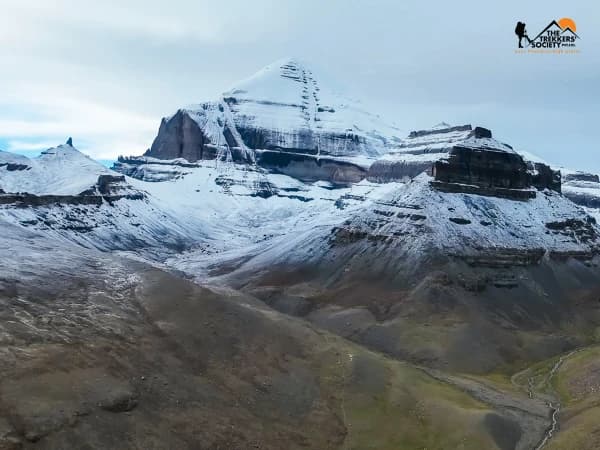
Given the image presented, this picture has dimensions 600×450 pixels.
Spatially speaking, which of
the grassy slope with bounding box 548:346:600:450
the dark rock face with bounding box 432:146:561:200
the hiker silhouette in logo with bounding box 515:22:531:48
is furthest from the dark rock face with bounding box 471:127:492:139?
the grassy slope with bounding box 548:346:600:450

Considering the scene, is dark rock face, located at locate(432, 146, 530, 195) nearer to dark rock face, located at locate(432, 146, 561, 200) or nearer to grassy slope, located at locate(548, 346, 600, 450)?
dark rock face, located at locate(432, 146, 561, 200)

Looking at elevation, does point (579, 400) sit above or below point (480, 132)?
below

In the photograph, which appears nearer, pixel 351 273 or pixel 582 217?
pixel 351 273

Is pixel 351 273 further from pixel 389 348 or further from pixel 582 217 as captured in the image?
pixel 582 217

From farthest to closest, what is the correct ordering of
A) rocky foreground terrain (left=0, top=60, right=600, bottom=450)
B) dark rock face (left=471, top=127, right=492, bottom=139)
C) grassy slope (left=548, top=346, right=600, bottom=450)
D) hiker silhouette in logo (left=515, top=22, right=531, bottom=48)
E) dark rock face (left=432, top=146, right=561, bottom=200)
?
dark rock face (left=471, top=127, right=492, bottom=139) → dark rock face (left=432, top=146, right=561, bottom=200) → hiker silhouette in logo (left=515, top=22, right=531, bottom=48) → grassy slope (left=548, top=346, right=600, bottom=450) → rocky foreground terrain (left=0, top=60, right=600, bottom=450)

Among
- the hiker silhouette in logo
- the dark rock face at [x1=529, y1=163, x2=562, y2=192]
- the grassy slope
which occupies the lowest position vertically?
the grassy slope

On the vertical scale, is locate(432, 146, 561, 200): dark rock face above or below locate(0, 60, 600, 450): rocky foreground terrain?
above

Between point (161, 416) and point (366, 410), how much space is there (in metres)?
23.7

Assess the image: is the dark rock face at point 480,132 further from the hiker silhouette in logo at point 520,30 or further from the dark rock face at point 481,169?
the hiker silhouette in logo at point 520,30

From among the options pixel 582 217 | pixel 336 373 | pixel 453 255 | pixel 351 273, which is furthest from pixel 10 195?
pixel 582 217

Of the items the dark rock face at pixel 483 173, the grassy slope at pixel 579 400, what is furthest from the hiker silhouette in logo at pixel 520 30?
the grassy slope at pixel 579 400

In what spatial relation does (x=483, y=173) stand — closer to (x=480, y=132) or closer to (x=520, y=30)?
(x=480, y=132)

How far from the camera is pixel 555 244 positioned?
517ft

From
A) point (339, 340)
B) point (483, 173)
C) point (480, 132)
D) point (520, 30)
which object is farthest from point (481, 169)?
point (339, 340)
